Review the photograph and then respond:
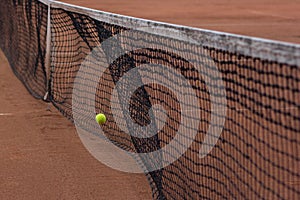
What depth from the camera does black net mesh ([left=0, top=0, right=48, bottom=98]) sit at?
8.69 metres

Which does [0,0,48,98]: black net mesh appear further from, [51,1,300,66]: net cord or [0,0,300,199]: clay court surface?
[51,1,300,66]: net cord

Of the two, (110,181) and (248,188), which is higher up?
(248,188)

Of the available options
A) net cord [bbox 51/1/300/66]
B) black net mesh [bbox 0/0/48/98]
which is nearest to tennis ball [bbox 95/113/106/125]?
net cord [bbox 51/1/300/66]

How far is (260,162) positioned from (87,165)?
144 cm

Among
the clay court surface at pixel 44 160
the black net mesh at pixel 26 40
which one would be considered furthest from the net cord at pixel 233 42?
the black net mesh at pixel 26 40

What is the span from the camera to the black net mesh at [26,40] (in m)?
8.69

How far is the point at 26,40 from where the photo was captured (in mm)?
10656

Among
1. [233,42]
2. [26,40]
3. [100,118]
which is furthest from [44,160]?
[26,40]

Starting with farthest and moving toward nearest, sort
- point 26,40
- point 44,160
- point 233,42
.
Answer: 1. point 26,40
2. point 44,160
3. point 233,42

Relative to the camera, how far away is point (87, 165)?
5.52 meters

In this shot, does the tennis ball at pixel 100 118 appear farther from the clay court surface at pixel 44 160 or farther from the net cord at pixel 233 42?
the net cord at pixel 233 42

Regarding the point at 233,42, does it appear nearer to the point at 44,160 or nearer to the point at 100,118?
the point at 44,160

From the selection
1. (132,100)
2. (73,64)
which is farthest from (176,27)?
(73,64)

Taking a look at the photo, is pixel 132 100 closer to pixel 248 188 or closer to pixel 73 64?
pixel 248 188
